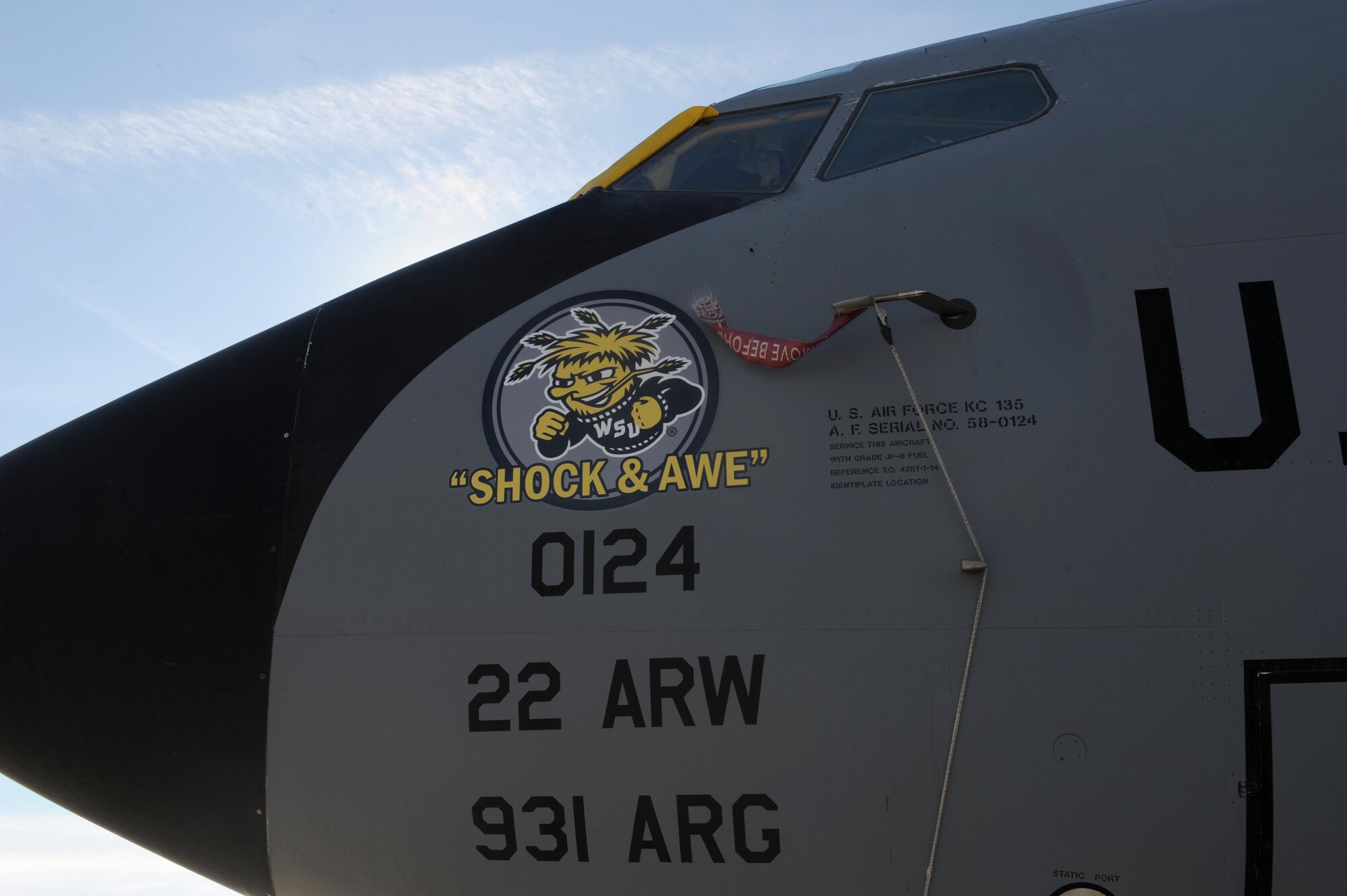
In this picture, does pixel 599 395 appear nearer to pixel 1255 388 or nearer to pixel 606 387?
pixel 606 387

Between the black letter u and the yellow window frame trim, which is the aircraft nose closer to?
the yellow window frame trim

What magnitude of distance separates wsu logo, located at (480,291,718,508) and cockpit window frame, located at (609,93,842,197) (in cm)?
75

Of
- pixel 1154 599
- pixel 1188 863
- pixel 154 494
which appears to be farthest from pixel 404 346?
pixel 1188 863

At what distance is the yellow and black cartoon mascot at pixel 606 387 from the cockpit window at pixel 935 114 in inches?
50.4

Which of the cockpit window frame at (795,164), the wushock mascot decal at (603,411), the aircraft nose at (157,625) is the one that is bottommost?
the aircraft nose at (157,625)

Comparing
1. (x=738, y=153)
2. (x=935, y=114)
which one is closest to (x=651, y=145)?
(x=738, y=153)

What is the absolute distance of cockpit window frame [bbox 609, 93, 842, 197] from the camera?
16.8 ft

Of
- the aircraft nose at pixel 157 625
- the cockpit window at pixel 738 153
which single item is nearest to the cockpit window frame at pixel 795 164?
the cockpit window at pixel 738 153

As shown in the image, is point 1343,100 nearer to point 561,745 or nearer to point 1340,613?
point 1340,613

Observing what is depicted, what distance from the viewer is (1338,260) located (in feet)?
14.4

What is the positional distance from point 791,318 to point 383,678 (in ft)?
7.42

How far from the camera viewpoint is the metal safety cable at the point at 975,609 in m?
3.95

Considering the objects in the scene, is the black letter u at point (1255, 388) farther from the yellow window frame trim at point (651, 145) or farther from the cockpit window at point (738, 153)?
the yellow window frame trim at point (651, 145)

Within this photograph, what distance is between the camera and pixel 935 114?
17.1ft
